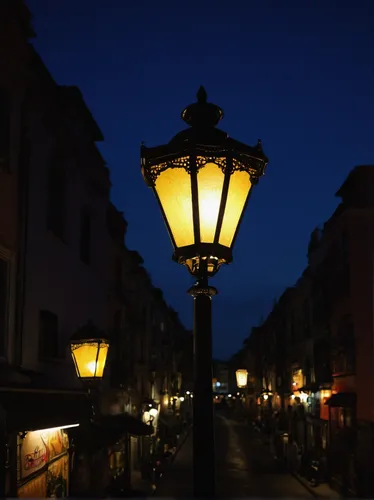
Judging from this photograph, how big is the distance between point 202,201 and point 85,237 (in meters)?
14.3

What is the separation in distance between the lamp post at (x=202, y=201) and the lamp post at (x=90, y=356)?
892 cm

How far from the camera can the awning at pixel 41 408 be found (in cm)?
1034

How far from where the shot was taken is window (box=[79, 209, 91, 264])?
1850 cm

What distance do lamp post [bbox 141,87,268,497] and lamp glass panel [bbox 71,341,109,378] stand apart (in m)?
8.92

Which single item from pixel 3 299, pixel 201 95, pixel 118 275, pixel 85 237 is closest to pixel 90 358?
pixel 3 299

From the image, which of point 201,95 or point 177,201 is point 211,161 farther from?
point 201,95

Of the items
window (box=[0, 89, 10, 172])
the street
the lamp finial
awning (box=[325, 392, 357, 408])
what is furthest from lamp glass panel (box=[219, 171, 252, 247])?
awning (box=[325, 392, 357, 408])

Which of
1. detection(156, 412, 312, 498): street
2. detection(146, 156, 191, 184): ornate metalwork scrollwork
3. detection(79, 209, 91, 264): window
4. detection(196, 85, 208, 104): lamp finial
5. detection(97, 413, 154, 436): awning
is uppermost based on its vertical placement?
detection(79, 209, 91, 264): window

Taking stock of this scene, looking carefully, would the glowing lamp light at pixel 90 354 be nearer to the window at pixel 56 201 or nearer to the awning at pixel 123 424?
the window at pixel 56 201

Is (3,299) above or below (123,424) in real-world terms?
above

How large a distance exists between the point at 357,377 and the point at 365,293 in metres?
3.41

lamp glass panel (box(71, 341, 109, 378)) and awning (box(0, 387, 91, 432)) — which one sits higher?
lamp glass panel (box(71, 341, 109, 378))

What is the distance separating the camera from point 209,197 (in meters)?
4.80

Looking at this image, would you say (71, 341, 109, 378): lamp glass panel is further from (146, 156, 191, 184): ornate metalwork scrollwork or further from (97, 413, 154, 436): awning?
(146, 156, 191, 184): ornate metalwork scrollwork
